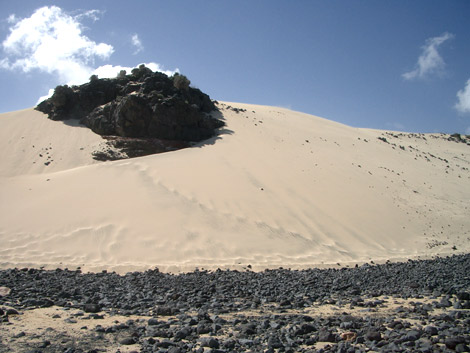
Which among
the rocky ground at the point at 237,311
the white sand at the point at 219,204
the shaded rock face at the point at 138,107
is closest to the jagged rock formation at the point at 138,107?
the shaded rock face at the point at 138,107

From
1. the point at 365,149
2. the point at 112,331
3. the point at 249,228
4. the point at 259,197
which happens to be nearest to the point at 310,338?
the point at 112,331

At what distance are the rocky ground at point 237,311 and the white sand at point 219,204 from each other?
1.67 metres

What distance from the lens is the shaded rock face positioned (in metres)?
18.8

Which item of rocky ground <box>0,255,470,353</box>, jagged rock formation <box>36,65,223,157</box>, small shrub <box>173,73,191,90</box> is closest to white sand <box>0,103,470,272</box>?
jagged rock formation <box>36,65,223,157</box>

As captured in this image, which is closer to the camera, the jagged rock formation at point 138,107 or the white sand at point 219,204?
the white sand at point 219,204

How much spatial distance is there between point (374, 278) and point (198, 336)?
5.28m

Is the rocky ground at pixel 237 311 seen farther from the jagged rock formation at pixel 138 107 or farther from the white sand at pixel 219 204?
the jagged rock formation at pixel 138 107

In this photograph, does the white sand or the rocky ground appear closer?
the rocky ground

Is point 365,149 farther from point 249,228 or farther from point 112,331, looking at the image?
point 112,331

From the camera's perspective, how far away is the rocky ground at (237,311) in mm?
4426

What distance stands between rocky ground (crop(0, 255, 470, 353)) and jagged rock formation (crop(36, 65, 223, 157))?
1153cm

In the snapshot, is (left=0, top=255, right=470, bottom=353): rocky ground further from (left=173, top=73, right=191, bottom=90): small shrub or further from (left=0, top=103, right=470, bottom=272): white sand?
(left=173, top=73, right=191, bottom=90): small shrub

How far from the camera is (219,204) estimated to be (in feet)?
43.3

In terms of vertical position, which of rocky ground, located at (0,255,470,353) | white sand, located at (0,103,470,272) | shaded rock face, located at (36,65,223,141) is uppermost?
shaded rock face, located at (36,65,223,141)
